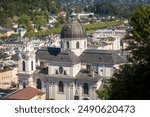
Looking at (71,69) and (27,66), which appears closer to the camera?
(71,69)

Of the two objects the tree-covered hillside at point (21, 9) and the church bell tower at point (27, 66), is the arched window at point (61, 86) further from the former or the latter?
the tree-covered hillside at point (21, 9)

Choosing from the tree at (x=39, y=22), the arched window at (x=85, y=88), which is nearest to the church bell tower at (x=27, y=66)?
the arched window at (x=85, y=88)

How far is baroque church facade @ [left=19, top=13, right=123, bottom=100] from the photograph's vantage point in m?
34.8

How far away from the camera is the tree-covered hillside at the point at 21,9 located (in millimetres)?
97938

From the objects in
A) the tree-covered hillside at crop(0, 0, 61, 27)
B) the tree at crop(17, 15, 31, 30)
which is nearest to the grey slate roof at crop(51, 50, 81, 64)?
the tree at crop(17, 15, 31, 30)

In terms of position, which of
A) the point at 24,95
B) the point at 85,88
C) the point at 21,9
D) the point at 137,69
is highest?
the point at 21,9

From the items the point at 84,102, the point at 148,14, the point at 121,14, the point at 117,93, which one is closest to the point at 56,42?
the point at 148,14

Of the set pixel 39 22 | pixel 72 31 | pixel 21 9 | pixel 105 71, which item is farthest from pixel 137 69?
pixel 21 9

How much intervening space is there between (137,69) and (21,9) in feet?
304

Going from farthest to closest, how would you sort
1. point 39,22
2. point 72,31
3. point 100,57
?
point 39,22
point 72,31
point 100,57

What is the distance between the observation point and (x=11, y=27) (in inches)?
3644

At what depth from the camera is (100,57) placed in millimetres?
35906

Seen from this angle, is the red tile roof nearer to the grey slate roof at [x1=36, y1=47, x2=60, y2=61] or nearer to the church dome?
the grey slate roof at [x1=36, y1=47, x2=60, y2=61]

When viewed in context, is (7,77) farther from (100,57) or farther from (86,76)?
(100,57)
